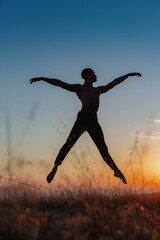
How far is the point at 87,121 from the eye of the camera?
7.96m

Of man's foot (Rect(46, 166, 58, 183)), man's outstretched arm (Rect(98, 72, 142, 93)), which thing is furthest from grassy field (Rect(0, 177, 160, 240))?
man's outstretched arm (Rect(98, 72, 142, 93))

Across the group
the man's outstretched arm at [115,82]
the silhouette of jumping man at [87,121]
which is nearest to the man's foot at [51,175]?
the silhouette of jumping man at [87,121]

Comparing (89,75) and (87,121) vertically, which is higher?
(89,75)

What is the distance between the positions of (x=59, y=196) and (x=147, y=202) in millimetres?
1532

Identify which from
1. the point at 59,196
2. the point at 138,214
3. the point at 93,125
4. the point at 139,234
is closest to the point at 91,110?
the point at 93,125

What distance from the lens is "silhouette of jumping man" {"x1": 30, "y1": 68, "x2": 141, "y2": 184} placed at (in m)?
7.98

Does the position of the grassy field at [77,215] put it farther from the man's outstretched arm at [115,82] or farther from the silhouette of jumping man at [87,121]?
the man's outstretched arm at [115,82]

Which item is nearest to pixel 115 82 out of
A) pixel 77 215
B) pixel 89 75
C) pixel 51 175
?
pixel 89 75

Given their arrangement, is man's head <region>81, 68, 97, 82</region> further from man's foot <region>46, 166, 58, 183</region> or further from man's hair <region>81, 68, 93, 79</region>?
man's foot <region>46, 166, 58, 183</region>

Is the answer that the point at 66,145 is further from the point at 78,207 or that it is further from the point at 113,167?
the point at 78,207

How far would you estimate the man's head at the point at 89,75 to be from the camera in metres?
8.26

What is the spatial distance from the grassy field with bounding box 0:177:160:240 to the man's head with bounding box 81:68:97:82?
2.13 meters

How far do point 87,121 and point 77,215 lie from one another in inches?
103

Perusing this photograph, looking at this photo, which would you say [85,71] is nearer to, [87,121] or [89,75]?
[89,75]
